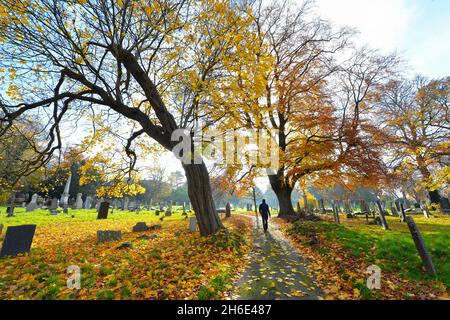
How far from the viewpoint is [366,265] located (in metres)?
Answer: 5.13

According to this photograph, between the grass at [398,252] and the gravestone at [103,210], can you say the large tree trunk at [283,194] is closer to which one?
the grass at [398,252]

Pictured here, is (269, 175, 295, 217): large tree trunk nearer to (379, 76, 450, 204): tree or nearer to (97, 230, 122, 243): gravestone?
(379, 76, 450, 204): tree

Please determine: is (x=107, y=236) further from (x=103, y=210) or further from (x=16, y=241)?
(x=103, y=210)

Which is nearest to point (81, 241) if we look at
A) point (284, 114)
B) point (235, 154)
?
point (235, 154)

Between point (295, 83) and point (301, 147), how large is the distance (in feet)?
14.5

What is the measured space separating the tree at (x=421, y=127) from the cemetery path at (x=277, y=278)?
34.6 feet

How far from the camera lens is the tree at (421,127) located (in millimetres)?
13598

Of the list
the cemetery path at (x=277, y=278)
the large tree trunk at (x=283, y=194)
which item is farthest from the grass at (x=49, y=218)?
the cemetery path at (x=277, y=278)

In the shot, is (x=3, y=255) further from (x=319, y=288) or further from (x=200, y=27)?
(x=200, y=27)

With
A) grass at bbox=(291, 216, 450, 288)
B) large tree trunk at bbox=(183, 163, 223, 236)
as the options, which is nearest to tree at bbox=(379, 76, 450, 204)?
grass at bbox=(291, 216, 450, 288)

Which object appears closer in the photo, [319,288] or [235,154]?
[319,288]

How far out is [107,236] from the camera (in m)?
8.16

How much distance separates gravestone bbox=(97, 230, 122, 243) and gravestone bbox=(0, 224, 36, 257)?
2.09 m

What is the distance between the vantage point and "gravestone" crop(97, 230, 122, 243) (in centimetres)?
799
